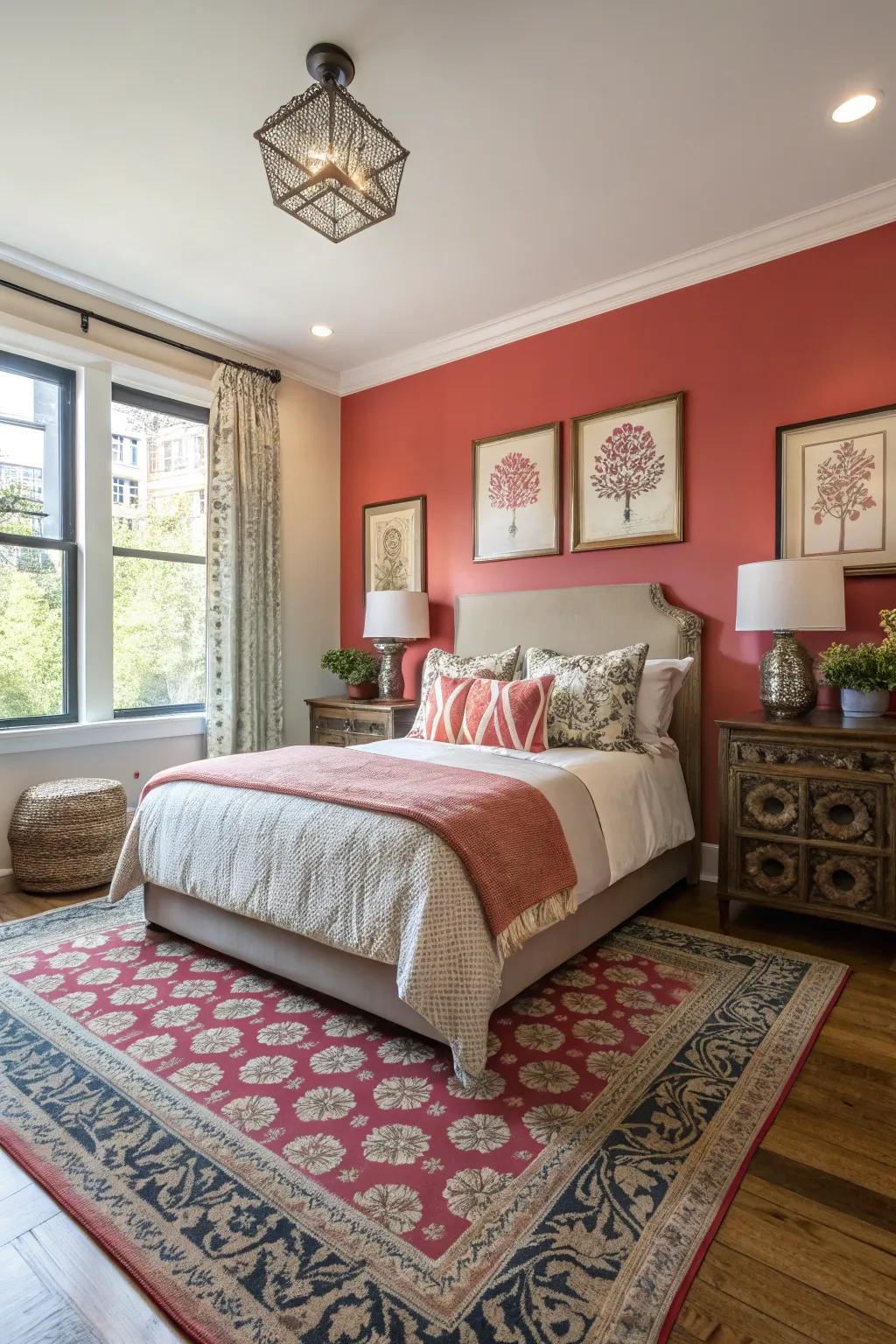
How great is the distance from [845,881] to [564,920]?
1088 millimetres

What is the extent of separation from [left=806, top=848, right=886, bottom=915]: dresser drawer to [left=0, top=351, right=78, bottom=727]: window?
355 centimetres

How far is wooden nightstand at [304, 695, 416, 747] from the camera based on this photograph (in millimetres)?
4083

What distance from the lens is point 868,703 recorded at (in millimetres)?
2791

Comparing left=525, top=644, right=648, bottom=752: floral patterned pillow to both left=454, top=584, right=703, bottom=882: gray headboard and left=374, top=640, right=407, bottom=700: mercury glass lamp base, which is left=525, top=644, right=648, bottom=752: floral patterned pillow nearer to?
left=454, top=584, right=703, bottom=882: gray headboard

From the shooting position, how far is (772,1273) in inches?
49.8

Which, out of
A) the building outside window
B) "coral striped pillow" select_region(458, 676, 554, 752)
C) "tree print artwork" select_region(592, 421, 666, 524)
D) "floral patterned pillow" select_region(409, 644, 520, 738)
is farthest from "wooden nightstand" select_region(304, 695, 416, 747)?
the building outside window

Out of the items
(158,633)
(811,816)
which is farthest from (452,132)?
(158,633)

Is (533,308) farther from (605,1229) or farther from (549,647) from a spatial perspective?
(605,1229)

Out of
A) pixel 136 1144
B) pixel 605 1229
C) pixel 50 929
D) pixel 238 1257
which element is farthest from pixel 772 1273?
pixel 50 929

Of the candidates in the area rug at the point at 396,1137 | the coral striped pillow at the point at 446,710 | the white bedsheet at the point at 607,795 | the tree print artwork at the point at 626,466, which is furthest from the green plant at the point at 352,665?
the area rug at the point at 396,1137

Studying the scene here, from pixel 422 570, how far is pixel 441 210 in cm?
203

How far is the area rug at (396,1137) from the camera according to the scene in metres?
1.23

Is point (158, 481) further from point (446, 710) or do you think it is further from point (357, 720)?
point (446, 710)

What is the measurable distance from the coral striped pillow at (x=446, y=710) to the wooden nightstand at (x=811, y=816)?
1.11 meters
